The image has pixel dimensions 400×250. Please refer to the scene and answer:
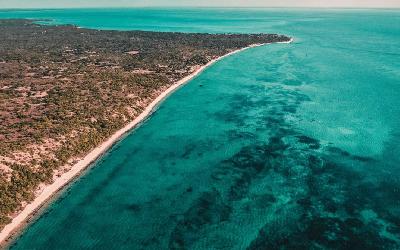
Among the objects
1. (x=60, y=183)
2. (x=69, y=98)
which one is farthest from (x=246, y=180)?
(x=69, y=98)

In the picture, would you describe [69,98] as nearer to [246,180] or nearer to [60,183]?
[60,183]

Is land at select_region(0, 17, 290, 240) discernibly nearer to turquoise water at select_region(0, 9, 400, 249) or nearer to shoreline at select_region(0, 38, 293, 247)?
shoreline at select_region(0, 38, 293, 247)

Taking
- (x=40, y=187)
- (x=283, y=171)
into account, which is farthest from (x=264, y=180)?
(x=40, y=187)

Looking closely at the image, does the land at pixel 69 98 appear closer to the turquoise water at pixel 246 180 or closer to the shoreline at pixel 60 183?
the shoreline at pixel 60 183

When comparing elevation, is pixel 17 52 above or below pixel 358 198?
above

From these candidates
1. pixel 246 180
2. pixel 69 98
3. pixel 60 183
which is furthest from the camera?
pixel 69 98

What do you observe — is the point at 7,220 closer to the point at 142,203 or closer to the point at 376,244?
the point at 142,203
